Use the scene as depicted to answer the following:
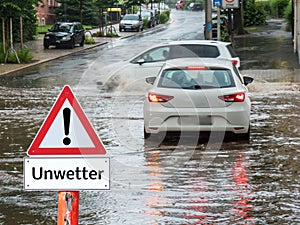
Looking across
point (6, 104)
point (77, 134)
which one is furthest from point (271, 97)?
point (77, 134)

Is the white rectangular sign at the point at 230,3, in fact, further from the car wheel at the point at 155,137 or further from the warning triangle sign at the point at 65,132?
the warning triangle sign at the point at 65,132

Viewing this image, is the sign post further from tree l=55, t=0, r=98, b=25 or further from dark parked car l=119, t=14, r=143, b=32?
dark parked car l=119, t=14, r=143, b=32

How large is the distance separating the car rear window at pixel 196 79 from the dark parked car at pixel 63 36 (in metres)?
31.0

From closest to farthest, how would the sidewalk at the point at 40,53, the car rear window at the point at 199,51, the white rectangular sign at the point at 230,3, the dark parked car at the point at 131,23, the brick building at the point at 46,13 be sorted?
the car rear window at the point at 199,51, the sidewalk at the point at 40,53, the white rectangular sign at the point at 230,3, the dark parked car at the point at 131,23, the brick building at the point at 46,13

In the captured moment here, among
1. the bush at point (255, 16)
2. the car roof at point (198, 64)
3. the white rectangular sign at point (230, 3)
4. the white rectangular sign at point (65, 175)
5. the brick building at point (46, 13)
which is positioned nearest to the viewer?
the white rectangular sign at point (65, 175)

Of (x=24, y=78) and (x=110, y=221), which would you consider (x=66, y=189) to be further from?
(x=24, y=78)

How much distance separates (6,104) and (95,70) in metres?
10.7

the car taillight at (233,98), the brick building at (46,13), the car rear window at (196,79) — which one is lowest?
the car taillight at (233,98)

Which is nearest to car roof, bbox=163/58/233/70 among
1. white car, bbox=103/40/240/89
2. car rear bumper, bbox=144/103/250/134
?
car rear bumper, bbox=144/103/250/134

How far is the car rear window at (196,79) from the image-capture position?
12375mm

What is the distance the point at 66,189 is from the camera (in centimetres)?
508

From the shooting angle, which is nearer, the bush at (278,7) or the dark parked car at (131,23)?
the dark parked car at (131,23)

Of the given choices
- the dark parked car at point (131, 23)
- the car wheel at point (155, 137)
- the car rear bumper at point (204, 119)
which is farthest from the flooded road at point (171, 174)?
the dark parked car at point (131, 23)

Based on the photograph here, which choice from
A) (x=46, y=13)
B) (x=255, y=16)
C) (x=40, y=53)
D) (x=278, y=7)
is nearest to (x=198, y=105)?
(x=40, y=53)
